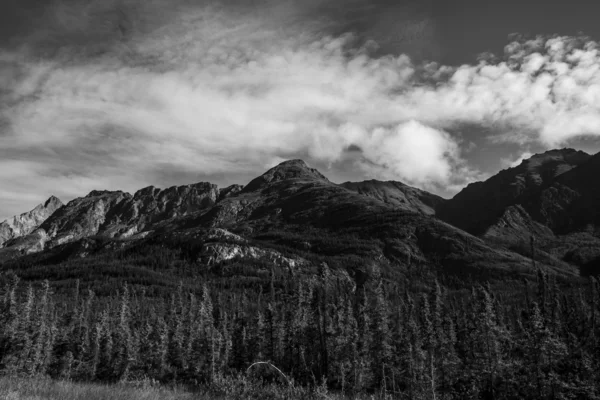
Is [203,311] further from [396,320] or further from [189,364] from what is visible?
[396,320]

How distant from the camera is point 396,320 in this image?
63.6 metres

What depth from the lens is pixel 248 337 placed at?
64375mm

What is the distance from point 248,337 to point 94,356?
22.3 meters

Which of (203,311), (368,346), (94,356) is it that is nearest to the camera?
(368,346)

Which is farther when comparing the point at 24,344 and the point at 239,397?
the point at 24,344

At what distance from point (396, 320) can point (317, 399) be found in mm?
56725

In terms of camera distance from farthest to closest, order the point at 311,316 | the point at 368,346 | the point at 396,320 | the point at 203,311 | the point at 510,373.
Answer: the point at 396,320 → the point at 203,311 → the point at 311,316 → the point at 368,346 → the point at 510,373

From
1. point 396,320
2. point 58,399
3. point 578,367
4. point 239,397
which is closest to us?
point 58,399

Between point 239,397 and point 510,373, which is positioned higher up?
point 239,397

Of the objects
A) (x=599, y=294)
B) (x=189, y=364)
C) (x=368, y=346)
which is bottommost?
(x=189, y=364)

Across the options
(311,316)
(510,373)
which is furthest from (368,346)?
(510,373)

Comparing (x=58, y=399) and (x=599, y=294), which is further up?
(x=599, y=294)

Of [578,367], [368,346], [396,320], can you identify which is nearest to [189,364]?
[368,346]

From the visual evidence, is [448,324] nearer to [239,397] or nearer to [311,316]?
[311,316]
